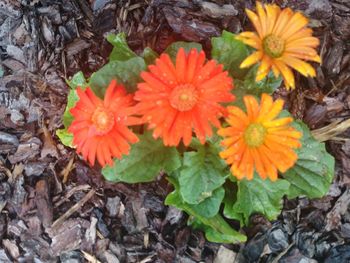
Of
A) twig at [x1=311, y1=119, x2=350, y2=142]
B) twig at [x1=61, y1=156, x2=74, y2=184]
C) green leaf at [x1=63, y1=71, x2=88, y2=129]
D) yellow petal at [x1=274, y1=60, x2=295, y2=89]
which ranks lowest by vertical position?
twig at [x1=61, y1=156, x2=74, y2=184]

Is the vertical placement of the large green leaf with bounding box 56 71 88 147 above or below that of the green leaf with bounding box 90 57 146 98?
below

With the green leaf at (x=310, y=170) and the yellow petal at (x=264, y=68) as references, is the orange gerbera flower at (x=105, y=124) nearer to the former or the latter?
the yellow petal at (x=264, y=68)

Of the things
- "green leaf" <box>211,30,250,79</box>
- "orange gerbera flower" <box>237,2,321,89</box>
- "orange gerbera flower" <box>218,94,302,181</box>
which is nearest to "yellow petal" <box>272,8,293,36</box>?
"orange gerbera flower" <box>237,2,321,89</box>

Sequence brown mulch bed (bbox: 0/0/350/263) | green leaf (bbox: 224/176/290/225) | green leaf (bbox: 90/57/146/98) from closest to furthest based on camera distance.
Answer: green leaf (bbox: 90/57/146/98) → green leaf (bbox: 224/176/290/225) → brown mulch bed (bbox: 0/0/350/263)

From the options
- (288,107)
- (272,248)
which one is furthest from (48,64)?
(272,248)

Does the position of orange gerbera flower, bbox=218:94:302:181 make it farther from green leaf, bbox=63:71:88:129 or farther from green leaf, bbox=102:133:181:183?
green leaf, bbox=63:71:88:129

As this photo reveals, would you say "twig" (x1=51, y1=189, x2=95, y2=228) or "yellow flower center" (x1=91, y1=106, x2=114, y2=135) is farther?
"twig" (x1=51, y1=189, x2=95, y2=228)

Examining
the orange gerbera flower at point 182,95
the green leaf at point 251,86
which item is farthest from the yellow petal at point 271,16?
the green leaf at point 251,86
